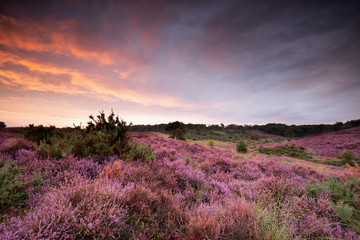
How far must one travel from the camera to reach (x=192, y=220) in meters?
1.93

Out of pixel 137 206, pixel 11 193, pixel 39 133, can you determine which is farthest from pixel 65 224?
pixel 39 133

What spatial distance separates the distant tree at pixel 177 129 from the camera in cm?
3672

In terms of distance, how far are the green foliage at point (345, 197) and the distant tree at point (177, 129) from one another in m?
32.9

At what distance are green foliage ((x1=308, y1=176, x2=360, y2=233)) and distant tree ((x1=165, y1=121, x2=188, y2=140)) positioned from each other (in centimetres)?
3292

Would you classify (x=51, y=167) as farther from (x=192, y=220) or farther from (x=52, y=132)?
(x=52, y=132)

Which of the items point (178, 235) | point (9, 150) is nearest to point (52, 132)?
point (9, 150)

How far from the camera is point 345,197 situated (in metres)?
3.31

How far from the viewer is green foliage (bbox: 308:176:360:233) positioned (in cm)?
263

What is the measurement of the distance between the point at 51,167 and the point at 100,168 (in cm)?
110

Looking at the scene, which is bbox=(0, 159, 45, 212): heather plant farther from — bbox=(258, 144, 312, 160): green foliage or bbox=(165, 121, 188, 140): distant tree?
bbox=(165, 121, 188, 140): distant tree

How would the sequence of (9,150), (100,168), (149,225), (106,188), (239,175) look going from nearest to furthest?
(149,225) → (106,188) → (100,168) → (9,150) → (239,175)

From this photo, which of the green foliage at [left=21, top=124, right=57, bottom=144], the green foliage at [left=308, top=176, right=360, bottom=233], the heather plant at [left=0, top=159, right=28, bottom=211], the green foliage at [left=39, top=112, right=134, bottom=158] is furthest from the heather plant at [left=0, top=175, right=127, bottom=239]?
the green foliage at [left=21, top=124, right=57, bottom=144]

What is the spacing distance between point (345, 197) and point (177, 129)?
1323 inches

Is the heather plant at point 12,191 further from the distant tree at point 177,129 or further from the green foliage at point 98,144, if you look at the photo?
the distant tree at point 177,129
